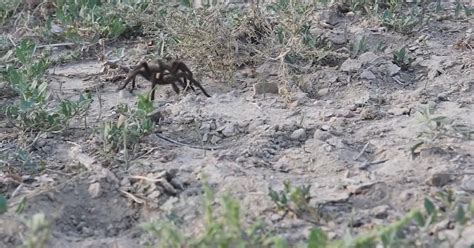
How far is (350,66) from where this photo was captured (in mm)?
3889

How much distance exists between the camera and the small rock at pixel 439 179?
2.84 m

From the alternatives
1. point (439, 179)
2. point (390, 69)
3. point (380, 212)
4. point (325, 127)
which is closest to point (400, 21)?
point (390, 69)

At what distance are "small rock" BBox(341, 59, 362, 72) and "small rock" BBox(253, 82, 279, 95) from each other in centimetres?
35

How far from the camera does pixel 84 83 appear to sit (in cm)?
404

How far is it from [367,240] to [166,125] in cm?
140

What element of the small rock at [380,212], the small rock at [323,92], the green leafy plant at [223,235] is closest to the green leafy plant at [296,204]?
the small rock at [380,212]

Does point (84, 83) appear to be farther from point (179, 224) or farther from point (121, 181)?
point (179, 224)

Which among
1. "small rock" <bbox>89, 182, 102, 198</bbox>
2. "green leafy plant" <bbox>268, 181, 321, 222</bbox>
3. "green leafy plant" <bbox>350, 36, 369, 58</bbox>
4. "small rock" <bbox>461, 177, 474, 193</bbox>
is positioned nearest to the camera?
"green leafy plant" <bbox>268, 181, 321, 222</bbox>

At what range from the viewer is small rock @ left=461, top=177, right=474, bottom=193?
9.19 feet

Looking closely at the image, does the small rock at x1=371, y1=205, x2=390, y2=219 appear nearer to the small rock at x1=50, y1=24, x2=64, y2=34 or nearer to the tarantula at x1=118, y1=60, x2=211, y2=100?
the tarantula at x1=118, y1=60, x2=211, y2=100

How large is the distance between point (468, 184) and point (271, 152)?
75cm

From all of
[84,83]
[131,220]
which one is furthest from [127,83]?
[131,220]

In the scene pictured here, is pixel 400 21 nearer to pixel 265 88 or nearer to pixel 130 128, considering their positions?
pixel 265 88

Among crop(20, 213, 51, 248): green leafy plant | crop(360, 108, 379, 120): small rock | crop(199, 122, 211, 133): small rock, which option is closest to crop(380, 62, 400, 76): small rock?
crop(360, 108, 379, 120): small rock
